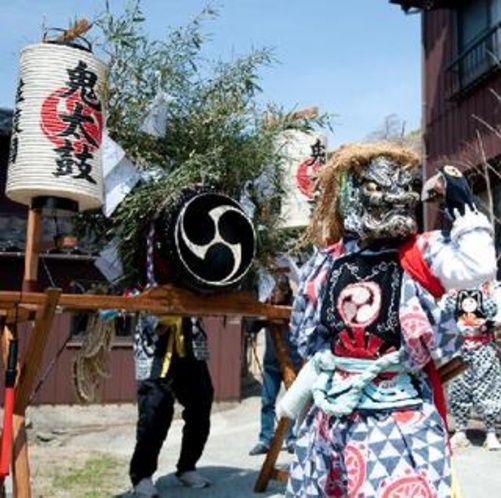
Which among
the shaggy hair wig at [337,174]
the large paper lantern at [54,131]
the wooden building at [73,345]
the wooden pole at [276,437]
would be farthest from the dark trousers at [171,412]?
the wooden building at [73,345]

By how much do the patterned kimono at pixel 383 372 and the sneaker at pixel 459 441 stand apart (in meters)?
3.75

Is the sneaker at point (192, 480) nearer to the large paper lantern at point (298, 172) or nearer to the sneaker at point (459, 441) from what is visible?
the large paper lantern at point (298, 172)

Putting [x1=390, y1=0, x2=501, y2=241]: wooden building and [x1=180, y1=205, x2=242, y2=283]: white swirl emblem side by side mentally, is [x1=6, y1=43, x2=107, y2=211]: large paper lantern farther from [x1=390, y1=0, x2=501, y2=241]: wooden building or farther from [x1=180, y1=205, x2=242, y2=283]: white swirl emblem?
[x1=390, y1=0, x2=501, y2=241]: wooden building

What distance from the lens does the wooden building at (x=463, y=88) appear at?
9.19 m

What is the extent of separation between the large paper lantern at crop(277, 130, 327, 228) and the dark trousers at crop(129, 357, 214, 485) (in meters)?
1.08

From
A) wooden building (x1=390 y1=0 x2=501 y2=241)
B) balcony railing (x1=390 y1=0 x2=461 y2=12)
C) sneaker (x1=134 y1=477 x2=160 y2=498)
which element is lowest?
sneaker (x1=134 y1=477 x2=160 y2=498)

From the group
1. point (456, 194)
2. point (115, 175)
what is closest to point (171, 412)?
point (115, 175)

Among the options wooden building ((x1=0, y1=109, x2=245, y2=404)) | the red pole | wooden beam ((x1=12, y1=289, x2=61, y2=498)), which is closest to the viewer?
the red pole

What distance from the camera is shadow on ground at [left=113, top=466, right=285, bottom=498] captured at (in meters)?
4.56

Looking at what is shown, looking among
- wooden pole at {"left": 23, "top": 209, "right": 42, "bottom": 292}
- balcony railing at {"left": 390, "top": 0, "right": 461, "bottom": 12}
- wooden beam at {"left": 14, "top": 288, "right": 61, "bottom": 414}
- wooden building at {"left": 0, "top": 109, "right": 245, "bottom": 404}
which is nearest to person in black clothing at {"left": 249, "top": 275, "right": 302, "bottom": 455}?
wooden pole at {"left": 23, "top": 209, "right": 42, "bottom": 292}

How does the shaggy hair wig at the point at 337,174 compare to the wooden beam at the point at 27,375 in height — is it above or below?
above

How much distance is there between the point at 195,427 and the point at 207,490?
16.2 inches

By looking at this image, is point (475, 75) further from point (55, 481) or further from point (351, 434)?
point (351, 434)

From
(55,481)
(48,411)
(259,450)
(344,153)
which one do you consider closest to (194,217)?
(344,153)
